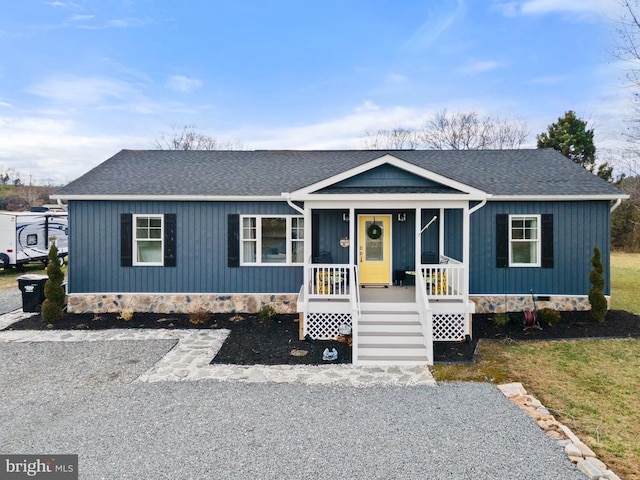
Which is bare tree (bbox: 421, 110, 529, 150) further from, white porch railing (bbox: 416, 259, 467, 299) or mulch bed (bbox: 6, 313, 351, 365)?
mulch bed (bbox: 6, 313, 351, 365)

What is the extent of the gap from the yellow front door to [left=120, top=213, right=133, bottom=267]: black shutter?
631 cm

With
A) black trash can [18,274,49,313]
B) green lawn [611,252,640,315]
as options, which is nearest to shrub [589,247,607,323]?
green lawn [611,252,640,315]

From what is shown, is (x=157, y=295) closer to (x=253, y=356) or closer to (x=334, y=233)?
(x=253, y=356)

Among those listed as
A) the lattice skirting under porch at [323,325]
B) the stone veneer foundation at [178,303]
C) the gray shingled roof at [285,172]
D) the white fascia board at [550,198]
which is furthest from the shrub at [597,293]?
the stone veneer foundation at [178,303]

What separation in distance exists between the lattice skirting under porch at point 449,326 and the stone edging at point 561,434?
2291mm

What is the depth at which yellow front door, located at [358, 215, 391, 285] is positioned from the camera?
10.0 metres

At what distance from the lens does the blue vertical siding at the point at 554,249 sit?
9.69 meters

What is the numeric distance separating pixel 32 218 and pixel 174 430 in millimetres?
18102

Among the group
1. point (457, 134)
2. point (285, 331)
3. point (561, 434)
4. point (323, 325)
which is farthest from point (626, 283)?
point (457, 134)

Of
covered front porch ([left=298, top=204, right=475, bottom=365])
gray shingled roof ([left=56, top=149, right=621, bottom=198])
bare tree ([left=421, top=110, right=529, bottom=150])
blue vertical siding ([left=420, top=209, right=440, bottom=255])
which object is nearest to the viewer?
covered front porch ([left=298, top=204, right=475, bottom=365])

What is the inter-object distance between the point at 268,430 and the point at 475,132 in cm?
3092

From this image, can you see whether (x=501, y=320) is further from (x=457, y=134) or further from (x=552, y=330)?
(x=457, y=134)

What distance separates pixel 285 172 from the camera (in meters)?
11.3

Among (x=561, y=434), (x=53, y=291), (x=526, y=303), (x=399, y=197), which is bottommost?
(x=561, y=434)
